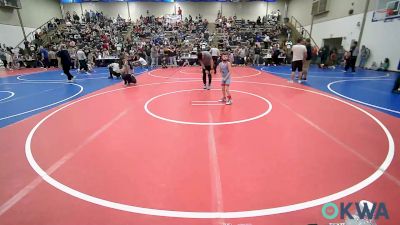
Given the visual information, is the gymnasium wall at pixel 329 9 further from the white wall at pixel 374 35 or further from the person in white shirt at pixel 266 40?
the person in white shirt at pixel 266 40

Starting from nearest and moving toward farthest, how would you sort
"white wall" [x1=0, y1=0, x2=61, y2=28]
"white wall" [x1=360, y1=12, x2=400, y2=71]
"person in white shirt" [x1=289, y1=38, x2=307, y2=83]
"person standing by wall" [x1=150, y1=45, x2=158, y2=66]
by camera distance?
"person in white shirt" [x1=289, y1=38, x2=307, y2=83] → "white wall" [x1=360, y1=12, x2=400, y2=71] → "person standing by wall" [x1=150, y1=45, x2=158, y2=66] → "white wall" [x1=0, y1=0, x2=61, y2=28]

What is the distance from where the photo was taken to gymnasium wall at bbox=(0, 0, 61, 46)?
22.0m

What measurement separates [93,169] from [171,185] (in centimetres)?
135

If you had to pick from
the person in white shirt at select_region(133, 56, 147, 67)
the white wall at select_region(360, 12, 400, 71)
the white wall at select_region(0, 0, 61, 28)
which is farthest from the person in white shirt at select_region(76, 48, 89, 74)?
A: the white wall at select_region(360, 12, 400, 71)

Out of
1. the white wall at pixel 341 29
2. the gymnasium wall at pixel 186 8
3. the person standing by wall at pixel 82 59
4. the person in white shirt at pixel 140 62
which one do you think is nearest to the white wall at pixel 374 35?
the white wall at pixel 341 29

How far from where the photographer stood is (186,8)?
3053 cm

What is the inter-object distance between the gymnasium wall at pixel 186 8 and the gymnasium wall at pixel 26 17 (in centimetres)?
237

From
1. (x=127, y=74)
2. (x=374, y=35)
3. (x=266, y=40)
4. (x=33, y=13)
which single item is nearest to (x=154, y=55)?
(x=127, y=74)

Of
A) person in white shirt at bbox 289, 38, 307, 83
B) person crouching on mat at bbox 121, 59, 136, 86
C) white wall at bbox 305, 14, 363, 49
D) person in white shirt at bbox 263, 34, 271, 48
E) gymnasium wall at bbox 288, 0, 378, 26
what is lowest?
person crouching on mat at bbox 121, 59, 136, 86

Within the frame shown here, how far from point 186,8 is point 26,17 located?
18.1 meters

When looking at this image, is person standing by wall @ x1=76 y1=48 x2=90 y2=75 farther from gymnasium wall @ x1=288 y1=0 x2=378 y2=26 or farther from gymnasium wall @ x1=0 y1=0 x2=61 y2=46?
gymnasium wall @ x1=288 y1=0 x2=378 y2=26

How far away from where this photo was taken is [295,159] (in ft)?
12.5

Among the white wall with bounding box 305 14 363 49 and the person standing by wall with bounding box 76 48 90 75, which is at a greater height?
the white wall with bounding box 305 14 363 49

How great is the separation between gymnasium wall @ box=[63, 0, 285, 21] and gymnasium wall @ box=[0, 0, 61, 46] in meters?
2.37
